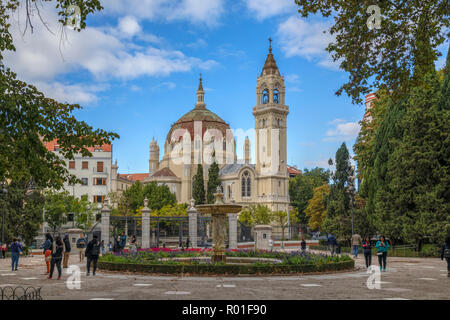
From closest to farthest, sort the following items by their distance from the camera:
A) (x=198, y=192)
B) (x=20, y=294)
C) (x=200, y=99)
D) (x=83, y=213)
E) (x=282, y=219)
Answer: (x=20, y=294)
(x=83, y=213)
(x=282, y=219)
(x=198, y=192)
(x=200, y=99)

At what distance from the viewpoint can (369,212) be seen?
33750 mm

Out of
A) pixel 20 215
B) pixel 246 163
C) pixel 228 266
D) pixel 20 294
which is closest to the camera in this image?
pixel 20 294

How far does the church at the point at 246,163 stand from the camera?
78.0m

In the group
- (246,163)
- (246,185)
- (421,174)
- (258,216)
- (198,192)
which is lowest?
(258,216)

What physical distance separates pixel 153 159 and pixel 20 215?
218 ft

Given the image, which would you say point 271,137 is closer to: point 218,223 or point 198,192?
point 198,192

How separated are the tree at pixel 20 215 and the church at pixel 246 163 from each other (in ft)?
121

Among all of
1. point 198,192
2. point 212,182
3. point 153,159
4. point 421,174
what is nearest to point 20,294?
point 421,174

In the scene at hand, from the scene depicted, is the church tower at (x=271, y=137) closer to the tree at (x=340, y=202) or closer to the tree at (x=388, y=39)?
the tree at (x=340, y=202)

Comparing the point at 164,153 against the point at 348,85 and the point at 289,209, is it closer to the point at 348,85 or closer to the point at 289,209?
the point at 289,209

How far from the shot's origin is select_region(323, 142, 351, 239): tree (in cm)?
3747

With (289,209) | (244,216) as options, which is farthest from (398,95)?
(289,209)

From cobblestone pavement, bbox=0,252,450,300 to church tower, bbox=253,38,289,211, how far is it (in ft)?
197

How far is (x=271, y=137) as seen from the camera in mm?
79062
